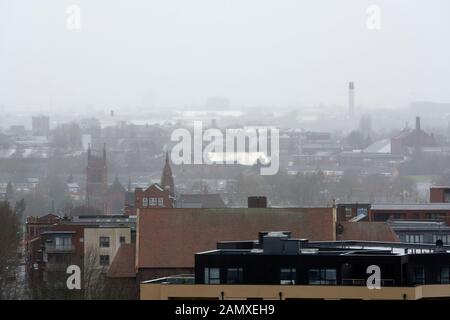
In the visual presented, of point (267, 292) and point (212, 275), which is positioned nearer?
point (267, 292)

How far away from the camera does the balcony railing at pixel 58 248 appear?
3187 centimetres

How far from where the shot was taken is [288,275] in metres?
17.3

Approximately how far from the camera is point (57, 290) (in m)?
21.3

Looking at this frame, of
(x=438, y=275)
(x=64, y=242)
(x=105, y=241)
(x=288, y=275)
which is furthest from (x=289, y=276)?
(x=64, y=242)

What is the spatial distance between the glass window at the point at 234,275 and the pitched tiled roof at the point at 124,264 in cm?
674

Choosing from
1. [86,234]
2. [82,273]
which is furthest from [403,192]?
[82,273]

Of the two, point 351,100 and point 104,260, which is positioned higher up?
point 351,100

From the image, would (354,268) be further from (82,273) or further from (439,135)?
(439,135)

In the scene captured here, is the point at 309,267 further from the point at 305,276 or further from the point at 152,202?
the point at 152,202

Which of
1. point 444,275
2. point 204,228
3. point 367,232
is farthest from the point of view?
point 367,232

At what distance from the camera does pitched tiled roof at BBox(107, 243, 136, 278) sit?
24203 mm

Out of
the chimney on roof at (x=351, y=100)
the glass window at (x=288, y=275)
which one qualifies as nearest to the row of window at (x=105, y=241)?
the glass window at (x=288, y=275)

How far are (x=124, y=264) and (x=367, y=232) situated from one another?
3.67 metres
